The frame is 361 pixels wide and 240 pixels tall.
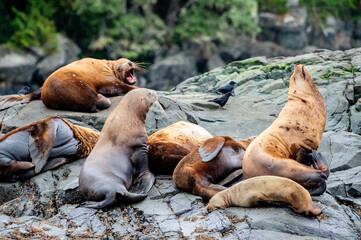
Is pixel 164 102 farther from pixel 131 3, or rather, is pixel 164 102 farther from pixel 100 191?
pixel 131 3

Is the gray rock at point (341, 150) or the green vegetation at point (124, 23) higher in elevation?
the gray rock at point (341, 150)

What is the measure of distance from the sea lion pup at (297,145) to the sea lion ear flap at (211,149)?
340 mm

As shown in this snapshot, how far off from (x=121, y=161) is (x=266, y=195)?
1.79m

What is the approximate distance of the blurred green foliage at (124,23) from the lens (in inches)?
1016

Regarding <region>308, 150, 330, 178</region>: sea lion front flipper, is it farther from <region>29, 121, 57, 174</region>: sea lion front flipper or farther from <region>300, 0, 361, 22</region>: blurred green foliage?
<region>300, 0, 361, 22</region>: blurred green foliage

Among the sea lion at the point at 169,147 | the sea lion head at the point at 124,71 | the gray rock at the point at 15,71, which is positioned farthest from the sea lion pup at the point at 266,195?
the gray rock at the point at 15,71

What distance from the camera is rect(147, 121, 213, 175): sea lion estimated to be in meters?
6.08

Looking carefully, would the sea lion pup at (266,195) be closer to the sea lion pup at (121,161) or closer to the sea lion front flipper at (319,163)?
the sea lion front flipper at (319,163)

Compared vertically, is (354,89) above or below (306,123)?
below

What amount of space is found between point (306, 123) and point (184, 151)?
1.50 m

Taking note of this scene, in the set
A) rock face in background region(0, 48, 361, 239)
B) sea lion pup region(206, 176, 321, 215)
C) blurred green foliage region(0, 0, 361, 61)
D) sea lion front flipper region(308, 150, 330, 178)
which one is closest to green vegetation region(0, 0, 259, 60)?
blurred green foliage region(0, 0, 361, 61)

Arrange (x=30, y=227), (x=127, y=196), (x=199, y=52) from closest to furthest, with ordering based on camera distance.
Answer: (x=30, y=227) → (x=127, y=196) → (x=199, y=52)

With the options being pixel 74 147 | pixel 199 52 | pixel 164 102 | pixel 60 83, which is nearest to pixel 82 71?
pixel 60 83

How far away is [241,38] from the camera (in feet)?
90.5
